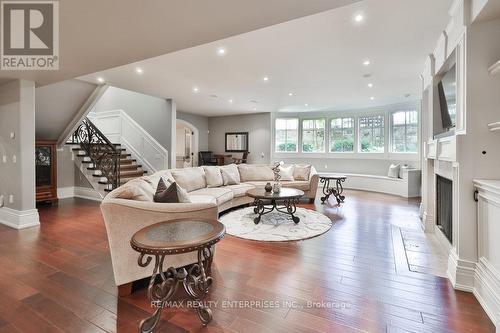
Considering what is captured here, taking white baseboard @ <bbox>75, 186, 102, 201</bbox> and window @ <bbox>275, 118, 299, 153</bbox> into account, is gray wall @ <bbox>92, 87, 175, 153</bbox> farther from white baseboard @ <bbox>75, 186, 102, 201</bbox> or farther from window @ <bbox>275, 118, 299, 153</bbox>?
window @ <bbox>275, 118, 299, 153</bbox>

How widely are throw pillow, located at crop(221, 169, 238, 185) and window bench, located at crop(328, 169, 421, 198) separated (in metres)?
4.43

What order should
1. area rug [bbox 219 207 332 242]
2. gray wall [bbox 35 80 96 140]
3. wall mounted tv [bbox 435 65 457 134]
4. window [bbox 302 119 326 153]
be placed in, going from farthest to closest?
window [bbox 302 119 326 153] < gray wall [bbox 35 80 96 140] < area rug [bbox 219 207 332 242] < wall mounted tv [bbox 435 65 457 134]

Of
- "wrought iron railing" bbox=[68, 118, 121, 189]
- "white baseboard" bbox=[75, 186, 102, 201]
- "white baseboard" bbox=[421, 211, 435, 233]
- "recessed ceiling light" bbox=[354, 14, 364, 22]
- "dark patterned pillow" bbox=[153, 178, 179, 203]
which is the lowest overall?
"white baseboard" bbox=[421, 211, 435, 233]

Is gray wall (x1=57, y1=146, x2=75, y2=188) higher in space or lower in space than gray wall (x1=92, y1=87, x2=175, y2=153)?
lower

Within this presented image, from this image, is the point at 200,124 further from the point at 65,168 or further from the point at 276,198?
the point at 276,198

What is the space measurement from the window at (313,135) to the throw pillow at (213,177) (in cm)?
495

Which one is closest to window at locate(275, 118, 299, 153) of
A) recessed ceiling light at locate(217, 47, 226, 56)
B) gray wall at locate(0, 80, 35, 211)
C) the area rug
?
the area rug

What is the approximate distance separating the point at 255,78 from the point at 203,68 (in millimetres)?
1167

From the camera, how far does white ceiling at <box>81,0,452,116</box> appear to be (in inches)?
112

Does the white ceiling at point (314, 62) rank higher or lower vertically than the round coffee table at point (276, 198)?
higher

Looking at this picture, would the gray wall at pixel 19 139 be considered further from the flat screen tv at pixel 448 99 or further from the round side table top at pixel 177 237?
the flat screen tv at pixel 448 99

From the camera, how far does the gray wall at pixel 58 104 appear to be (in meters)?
5.06

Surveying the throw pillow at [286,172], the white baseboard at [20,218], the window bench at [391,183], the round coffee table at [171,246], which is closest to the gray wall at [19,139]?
the white baseboard at [20,218]

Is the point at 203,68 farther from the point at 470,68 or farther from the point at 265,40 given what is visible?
the point at 470,68
